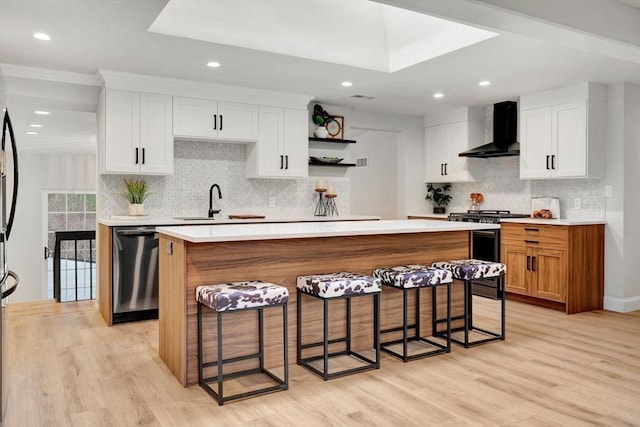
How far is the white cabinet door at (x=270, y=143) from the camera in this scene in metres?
Answer: 5.36

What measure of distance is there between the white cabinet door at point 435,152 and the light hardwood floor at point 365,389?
3.19 meters

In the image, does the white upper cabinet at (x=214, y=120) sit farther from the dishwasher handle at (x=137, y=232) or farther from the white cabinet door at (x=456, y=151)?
the white cabinet door at (x=456, y=151)

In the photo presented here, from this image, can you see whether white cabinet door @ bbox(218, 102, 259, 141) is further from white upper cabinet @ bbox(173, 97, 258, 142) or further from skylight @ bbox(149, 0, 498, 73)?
skylight @ bbox(149, 0, 498, 73)

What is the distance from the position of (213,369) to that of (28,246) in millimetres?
7302

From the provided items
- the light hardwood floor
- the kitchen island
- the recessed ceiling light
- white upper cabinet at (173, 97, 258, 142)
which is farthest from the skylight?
the light hardwood floor

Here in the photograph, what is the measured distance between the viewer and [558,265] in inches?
193

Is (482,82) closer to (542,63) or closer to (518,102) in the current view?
(542,63)

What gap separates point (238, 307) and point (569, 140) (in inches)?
160

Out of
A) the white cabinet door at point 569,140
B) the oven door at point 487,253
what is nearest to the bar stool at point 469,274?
the oven door at point 487,253

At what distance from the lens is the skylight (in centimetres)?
368

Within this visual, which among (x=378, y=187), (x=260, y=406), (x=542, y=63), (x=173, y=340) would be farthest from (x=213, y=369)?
(x=378, y=187)

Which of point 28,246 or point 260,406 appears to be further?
point 28,246

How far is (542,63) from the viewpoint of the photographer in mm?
4312

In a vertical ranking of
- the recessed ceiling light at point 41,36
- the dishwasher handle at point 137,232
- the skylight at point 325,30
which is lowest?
the dishwasher handle at point 137,232
